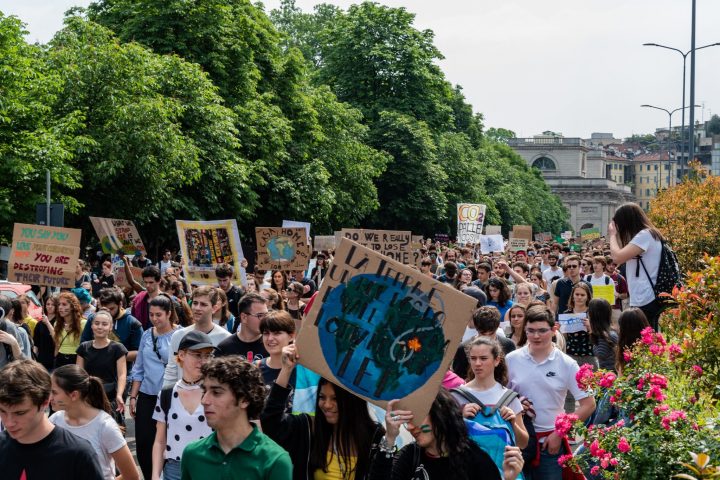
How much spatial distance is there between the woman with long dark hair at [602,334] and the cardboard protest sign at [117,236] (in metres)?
14.5

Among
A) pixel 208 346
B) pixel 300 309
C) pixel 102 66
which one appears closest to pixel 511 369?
pixel 208 346

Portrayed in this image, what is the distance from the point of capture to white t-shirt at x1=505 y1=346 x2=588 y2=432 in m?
7.70

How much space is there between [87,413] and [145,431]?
7.96 ft

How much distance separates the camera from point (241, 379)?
5.07 m

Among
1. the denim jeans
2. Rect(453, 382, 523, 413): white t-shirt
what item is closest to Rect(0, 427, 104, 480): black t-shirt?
the denim jeans

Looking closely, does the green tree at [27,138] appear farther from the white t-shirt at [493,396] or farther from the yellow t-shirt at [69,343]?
the white t-shirt at [493,396]

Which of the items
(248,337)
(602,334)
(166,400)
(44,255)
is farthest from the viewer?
(44,255)

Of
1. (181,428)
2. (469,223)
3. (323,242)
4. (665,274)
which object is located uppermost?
(469,223)

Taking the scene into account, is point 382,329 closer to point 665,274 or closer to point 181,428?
point 181,428

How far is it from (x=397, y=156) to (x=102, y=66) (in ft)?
83.2

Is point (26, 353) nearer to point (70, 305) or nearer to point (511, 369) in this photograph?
point (70, 305)

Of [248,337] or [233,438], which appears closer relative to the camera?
[233,438]

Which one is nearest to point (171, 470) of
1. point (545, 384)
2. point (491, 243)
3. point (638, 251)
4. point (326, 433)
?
point (326, 433)

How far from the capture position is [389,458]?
5.40 metres
